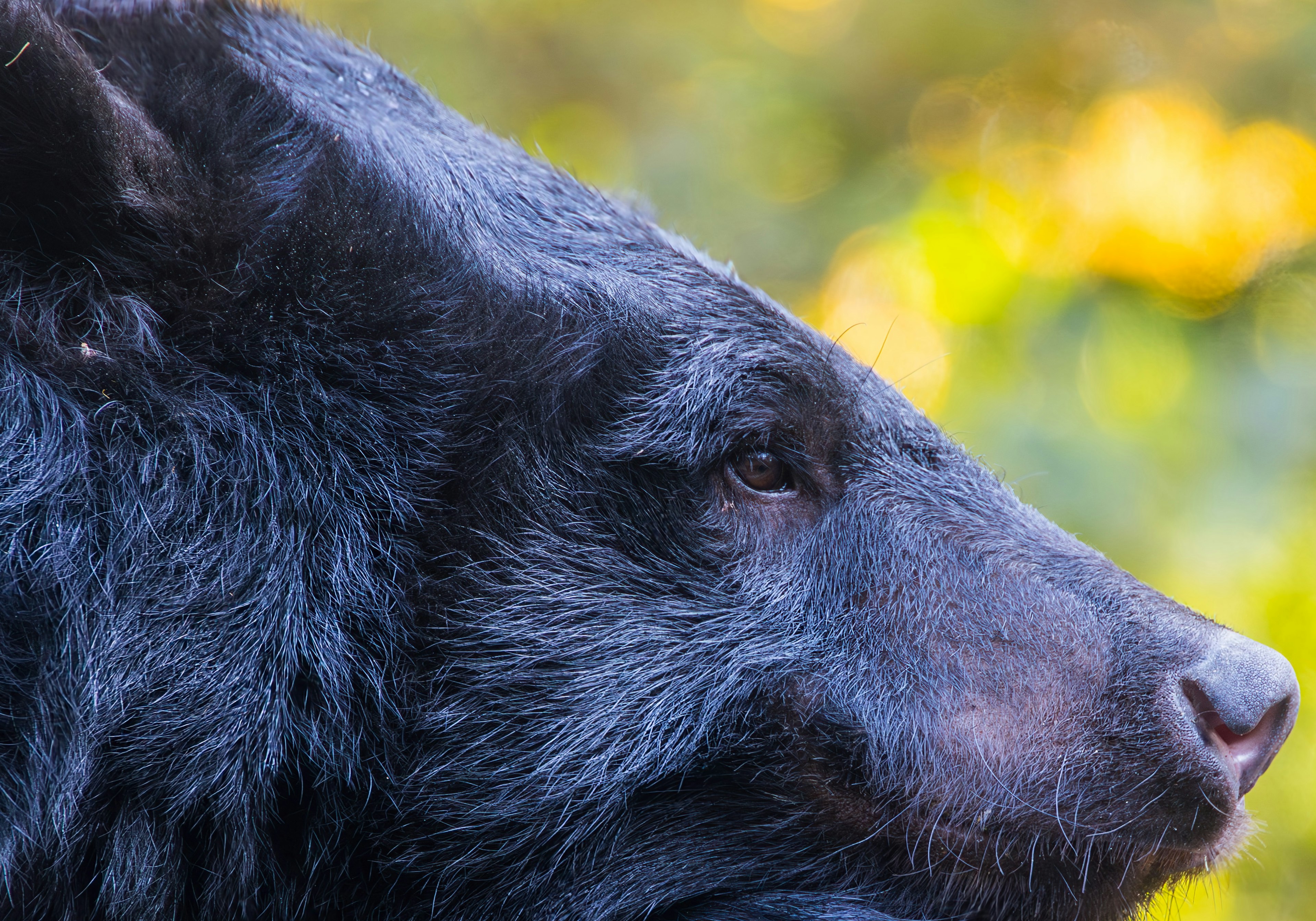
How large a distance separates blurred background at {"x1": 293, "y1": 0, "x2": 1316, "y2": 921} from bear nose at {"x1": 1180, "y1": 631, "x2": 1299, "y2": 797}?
29.4 inches

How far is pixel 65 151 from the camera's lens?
5.92 feet

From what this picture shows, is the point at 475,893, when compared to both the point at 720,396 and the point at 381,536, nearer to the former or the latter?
the point at 381,536

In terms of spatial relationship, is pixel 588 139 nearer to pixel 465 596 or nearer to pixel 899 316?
pixel 899 316

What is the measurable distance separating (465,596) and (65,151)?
0.98m

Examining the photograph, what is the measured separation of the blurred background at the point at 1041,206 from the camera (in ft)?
14.0

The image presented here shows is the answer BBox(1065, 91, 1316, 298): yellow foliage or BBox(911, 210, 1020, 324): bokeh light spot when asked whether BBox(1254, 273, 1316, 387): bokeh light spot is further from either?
BBox(911, 210, 1020, 324): bokeh light spot

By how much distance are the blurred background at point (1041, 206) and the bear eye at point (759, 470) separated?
0.85 meters

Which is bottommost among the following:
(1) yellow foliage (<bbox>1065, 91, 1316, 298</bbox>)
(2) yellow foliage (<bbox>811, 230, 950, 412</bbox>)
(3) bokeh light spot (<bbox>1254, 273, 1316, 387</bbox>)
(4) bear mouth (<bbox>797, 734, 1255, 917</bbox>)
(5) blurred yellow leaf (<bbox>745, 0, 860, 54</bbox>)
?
(4) bear mouth (<bbox>797, 734, 1255, 917</bbox>)

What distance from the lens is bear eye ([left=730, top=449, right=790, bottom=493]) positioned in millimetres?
2244

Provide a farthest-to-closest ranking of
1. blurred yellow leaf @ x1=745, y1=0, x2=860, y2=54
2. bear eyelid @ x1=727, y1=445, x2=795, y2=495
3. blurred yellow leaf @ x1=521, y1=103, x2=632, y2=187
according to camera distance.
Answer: blurred yellow leaf @ x1=745, y1=0, x2=860, y2=54
blurred yellow leaf @ x1=521, y1=103, x2=632, y2=187
bear eyelid @ x1=727, y1=445, x2=795, y2=495

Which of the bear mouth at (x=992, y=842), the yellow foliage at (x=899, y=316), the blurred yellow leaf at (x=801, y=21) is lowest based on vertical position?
the bear mouth at (x=992, y=842)

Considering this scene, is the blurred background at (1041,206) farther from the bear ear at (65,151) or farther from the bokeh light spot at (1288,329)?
the bear ear at (65,151)

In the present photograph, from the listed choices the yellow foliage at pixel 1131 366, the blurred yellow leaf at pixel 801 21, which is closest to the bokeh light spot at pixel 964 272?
the yellow foliage at pixel 1131 366

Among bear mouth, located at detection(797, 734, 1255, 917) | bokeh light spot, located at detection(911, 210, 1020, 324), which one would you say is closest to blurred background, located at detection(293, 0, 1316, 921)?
bokeh light spot, located at detection(911, 210, 1020, 324)
